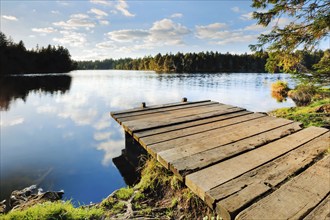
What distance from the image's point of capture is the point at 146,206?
2.93 meters

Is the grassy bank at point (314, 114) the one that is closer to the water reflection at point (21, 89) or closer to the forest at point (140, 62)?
the water reflection at point (21, 89)

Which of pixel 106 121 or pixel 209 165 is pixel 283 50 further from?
pixel 106 121

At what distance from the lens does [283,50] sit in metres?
4.76

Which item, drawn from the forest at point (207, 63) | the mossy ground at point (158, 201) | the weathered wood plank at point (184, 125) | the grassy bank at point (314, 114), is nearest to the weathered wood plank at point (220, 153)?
the mossy ground at point (158, 201)

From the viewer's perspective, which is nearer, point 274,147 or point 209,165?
point 209,165

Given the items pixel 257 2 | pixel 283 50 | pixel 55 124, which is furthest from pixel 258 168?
pixel 55 124

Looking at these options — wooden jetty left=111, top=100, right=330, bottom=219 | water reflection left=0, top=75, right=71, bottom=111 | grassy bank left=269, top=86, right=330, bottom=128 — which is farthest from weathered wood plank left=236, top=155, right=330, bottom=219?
water reflection left=0, top=75, right=71, bottom=111

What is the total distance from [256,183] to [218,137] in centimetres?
131

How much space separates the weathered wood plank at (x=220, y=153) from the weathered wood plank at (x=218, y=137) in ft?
0.31

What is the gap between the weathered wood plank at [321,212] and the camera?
1.52 meters

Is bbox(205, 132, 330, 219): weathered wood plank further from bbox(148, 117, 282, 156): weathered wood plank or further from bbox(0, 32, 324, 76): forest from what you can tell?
bbox(0, 32, 324, 76): forest

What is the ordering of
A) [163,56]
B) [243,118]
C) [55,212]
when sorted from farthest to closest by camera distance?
[163,56]
[243,118]
[55,212]

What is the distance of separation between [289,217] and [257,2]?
4.93m

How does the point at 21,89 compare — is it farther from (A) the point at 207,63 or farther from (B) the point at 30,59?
(A) the point at 207,63
